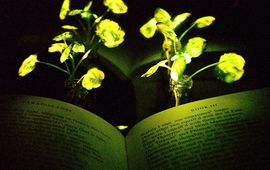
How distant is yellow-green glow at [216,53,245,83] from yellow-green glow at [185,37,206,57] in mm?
81

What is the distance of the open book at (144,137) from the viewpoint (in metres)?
0.74

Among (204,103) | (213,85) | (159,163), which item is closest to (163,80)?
(213,85)

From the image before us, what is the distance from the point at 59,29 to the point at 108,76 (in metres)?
0.36

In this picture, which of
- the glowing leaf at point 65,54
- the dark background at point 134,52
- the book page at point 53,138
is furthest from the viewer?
the dark background at point 134,52

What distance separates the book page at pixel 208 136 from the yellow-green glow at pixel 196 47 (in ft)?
0.60

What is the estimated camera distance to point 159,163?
0.80m

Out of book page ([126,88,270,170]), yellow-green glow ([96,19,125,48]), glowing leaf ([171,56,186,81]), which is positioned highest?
yellow-green glow ([96,19,125,48])

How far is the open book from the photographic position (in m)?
0.74

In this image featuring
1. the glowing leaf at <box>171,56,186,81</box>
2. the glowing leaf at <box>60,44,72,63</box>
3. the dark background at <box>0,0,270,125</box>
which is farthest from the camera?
the dark background at <box>0,0,270,125</box>

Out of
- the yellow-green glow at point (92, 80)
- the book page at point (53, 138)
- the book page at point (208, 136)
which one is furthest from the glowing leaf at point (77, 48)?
the book page at point (208, 136)

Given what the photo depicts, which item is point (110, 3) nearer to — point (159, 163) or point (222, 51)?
point (222, 51)

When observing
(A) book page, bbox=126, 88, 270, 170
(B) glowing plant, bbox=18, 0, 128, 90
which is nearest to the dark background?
(B) glowing plant, bbox=18, 0, 128, 90

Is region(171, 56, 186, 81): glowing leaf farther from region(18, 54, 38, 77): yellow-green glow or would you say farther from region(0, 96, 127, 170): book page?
region(18, 54, 38, 77): yellow-green glow

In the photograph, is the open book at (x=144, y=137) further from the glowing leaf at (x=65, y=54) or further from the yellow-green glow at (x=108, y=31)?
the yellow-green glow at (x=108, y=31)
